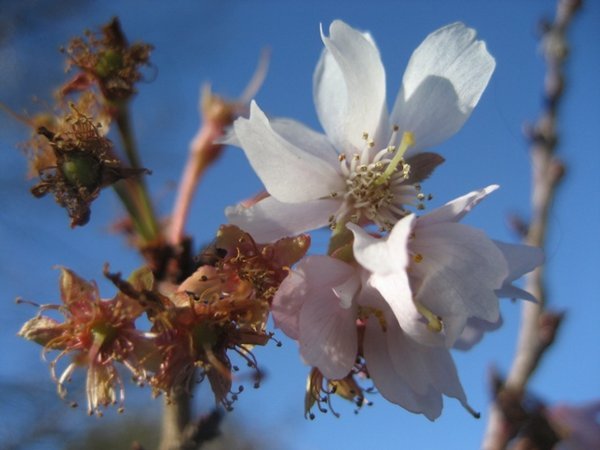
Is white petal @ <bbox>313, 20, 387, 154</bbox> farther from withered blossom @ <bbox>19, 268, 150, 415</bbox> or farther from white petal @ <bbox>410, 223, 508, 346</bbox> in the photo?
withered blossom @ <bbox>19, 268, 150, 415</bbox>

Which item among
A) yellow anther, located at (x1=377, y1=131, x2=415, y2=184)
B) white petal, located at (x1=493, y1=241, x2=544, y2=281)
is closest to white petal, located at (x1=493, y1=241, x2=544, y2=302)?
white petal, located at (x1=493, y1=241, x2=544, y2=281)

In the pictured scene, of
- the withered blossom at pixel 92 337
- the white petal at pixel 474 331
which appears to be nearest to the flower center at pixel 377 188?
the white petal at pixel 474 331

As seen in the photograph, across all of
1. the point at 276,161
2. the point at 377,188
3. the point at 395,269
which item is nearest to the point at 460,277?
the point at 395,269

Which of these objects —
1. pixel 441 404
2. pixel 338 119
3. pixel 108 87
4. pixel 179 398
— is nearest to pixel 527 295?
pixel 441 404

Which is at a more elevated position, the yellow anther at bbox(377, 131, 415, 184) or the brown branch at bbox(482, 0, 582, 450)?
the yellow anther at bbox(377, 131, 415, 184)

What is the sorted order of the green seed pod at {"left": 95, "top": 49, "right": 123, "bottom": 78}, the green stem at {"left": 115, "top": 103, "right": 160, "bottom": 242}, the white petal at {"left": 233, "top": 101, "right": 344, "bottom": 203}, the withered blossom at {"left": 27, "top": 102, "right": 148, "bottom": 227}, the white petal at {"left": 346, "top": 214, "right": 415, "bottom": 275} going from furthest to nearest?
the green stem at {"left": 115, "top": 103, "right": 160, "bottom": 242} → the green seed pod at {"left": 95, "top": 49, "right": 123, "bottom": 78} → the withered blossom at {"left": 27, "top": 102, "right": 148, "bottom": 227} → the white petal at {"left": 233, "top": 101, "right": 344, "bottom": 203} → the white petal at {"left": 346, "top": 214, "right": 415, "bottom": 275}

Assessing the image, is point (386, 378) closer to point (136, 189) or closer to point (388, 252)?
point (388, 252)

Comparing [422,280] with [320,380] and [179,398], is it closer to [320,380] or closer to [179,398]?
[320,380]
